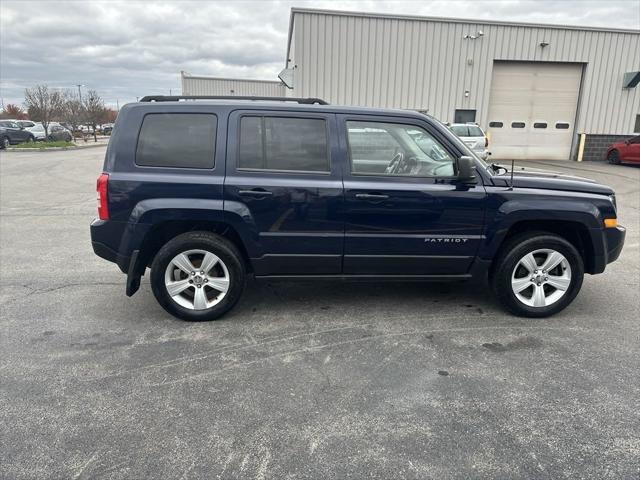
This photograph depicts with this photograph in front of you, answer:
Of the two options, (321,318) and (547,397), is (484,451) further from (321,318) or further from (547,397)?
(321,318)

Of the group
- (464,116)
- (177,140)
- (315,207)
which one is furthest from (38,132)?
(315,207)

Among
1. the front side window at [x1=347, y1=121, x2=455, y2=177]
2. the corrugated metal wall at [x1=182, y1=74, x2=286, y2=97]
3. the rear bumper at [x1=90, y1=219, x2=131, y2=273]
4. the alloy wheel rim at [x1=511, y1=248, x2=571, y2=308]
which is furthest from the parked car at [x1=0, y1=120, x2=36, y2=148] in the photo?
the alloy wheel rim at [x1=511, y1=248, x2=571, y2=308]

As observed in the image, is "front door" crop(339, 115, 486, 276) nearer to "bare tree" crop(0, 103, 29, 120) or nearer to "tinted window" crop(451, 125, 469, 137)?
"tinted window" crop(451, 125, 469, 137)

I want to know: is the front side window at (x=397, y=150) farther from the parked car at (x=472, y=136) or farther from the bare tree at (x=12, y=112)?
the bare tree at (x=12, y=112)

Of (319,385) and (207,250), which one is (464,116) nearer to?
(207,250)

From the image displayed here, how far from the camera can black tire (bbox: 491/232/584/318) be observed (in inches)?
159

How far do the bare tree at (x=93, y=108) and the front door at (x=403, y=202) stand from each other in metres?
41.9

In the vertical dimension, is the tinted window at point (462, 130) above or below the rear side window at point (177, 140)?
above

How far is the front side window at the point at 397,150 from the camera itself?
3.92 meters

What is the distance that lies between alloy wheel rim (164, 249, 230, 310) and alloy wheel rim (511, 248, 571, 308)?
8.35 ft

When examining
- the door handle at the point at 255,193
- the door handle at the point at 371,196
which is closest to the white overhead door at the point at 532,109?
the door handle at the point at 371,196

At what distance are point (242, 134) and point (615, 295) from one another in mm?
3987

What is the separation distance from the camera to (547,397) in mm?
2943

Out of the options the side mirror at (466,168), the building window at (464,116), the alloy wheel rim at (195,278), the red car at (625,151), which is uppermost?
the building window at (464,116)
